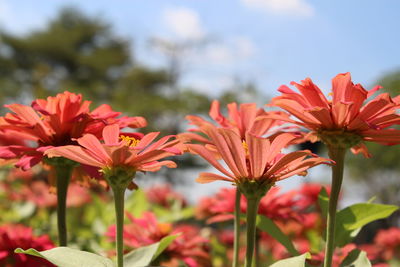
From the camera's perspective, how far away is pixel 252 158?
0.36m

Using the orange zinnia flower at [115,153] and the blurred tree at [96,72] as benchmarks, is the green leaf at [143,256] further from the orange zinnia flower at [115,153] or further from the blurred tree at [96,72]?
the blurred tree at [96,72]

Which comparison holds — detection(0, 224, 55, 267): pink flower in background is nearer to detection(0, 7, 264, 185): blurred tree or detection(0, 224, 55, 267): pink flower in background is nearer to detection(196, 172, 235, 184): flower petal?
detection(196, 172, 235, 184): flower petal

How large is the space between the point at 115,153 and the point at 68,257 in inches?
3.1

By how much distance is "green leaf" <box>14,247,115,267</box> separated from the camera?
32 cm

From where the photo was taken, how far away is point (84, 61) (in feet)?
50.7

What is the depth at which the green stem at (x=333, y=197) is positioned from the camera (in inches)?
14.1

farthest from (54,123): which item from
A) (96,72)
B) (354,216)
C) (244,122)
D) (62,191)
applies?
(96,72)

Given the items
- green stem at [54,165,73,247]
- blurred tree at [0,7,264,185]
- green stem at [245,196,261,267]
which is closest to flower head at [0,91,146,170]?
green stem at [54,165,73,247]

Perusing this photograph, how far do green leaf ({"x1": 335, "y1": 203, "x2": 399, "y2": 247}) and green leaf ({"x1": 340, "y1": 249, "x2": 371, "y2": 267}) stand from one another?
0.03m

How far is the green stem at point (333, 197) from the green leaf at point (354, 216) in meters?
0.07

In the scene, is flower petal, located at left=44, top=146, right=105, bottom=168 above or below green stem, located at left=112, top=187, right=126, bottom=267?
above

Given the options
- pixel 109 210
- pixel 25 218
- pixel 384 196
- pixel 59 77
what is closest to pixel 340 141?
pixel 109 210

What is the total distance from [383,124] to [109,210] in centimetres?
83

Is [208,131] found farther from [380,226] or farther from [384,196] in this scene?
[384,196]
